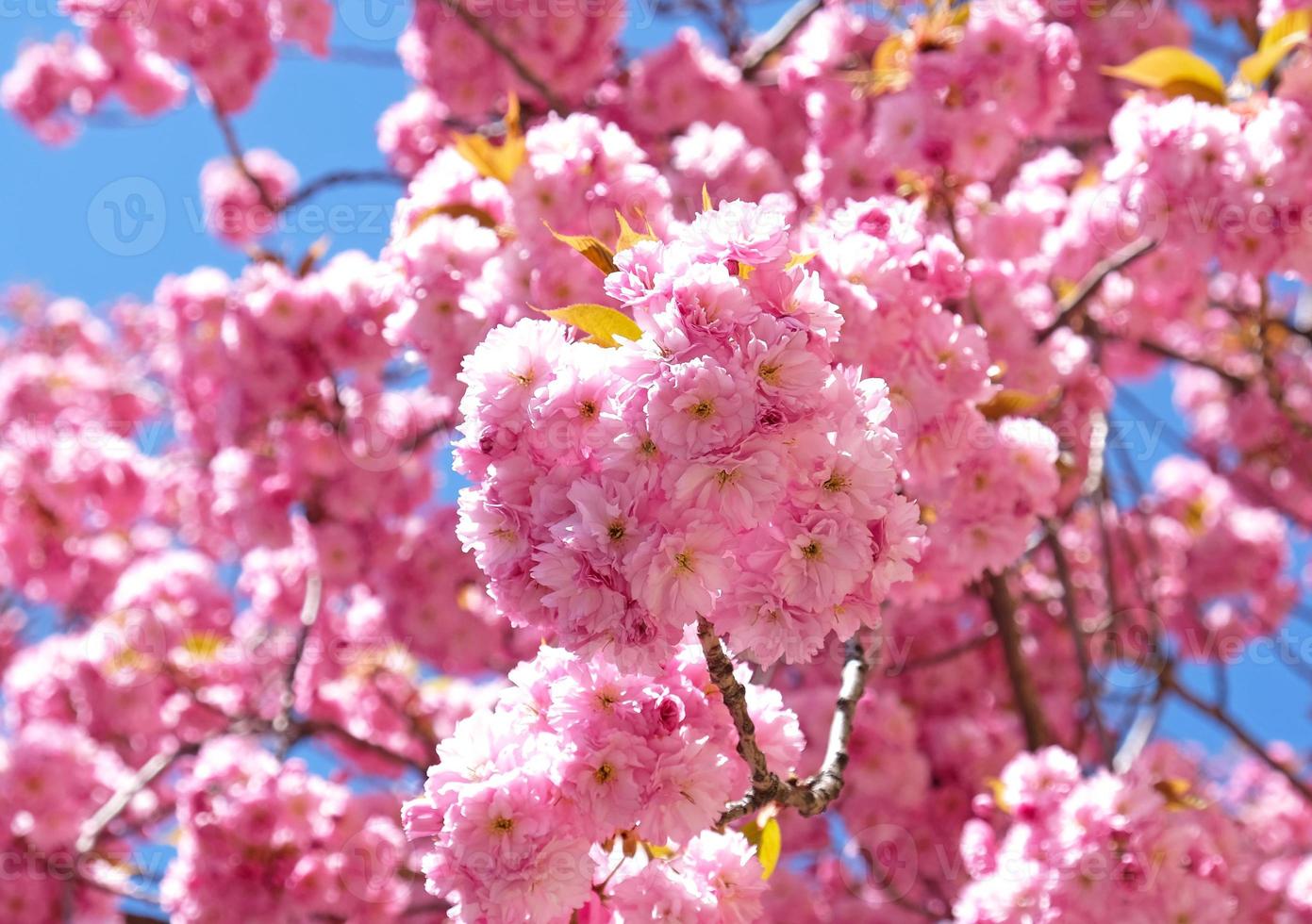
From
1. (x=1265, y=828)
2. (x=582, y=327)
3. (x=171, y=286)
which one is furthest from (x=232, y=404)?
(x=1265, y=828)

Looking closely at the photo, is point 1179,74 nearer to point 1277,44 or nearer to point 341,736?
point 1277,44

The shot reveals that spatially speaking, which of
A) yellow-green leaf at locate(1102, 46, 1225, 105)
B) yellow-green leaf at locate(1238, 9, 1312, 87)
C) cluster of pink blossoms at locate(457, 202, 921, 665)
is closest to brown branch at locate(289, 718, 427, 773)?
cluster of pink blossoms at locate(457, 202, 921, 665)

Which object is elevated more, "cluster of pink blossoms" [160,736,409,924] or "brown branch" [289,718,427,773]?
"brown branch" [289,718,427,773]

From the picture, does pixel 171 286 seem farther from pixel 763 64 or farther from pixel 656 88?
pixel 763 64

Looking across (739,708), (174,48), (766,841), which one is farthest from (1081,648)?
(174,48)

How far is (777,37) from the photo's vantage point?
5477 millimetres

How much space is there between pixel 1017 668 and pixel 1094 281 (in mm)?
1400

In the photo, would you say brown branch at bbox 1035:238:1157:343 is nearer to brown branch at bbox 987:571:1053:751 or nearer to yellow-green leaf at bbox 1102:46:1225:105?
yellow-green leaf at bbox 1102:46:1225:105

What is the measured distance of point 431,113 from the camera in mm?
5957

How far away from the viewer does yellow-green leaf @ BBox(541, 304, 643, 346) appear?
1.60 metres

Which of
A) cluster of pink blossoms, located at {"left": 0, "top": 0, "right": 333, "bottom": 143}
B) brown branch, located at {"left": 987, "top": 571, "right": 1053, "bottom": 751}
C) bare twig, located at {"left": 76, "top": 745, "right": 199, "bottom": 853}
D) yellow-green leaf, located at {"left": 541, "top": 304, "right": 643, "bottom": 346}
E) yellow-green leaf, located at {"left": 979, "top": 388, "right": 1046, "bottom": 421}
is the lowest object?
yellow-green leaf, located at {"left": 541, "top": 304, "right": 643, "bottom": 346}

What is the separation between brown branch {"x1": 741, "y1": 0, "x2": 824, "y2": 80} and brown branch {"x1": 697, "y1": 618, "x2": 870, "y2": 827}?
4022 mm

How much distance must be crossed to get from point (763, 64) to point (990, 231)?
85.3 inches

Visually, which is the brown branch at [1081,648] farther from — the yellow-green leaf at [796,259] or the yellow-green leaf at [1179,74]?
the yellow-green leaf at [796,259]
